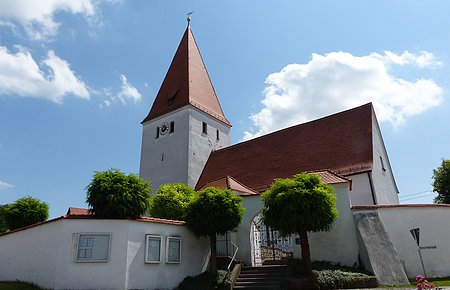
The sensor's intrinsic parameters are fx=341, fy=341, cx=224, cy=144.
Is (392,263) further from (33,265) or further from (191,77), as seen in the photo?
(191,77)

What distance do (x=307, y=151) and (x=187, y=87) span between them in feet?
43.0

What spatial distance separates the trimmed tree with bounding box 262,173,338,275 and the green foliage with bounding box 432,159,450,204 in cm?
1668

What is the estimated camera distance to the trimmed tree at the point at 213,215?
12984 millimetres

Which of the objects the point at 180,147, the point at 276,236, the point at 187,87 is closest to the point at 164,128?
the point at 180,147

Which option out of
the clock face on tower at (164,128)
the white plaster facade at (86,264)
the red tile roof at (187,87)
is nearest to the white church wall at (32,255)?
the white plaster facade at (86,264)

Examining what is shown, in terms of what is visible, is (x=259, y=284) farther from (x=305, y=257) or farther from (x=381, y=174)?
(x=381, y=174)

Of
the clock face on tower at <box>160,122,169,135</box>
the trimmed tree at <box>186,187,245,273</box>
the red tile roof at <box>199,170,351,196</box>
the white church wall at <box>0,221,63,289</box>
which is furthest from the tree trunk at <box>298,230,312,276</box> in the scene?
the clock face on tower at <box>160,122,169,135</box>

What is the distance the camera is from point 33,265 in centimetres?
1181

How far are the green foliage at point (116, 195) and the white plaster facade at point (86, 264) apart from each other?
442 mm

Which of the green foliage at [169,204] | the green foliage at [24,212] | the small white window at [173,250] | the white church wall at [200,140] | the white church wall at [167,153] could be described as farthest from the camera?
the white church wall at [167,153]

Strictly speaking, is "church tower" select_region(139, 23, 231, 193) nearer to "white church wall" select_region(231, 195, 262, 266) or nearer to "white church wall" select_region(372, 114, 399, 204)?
"white church wall" select_region(231, 195, 262, 266)

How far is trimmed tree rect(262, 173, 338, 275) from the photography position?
11.7m

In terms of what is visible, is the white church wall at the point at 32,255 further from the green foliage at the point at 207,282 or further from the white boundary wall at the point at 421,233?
the white boundary wall at the point at 421,233

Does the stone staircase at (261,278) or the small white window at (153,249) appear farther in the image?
the small white window at (153,249)
